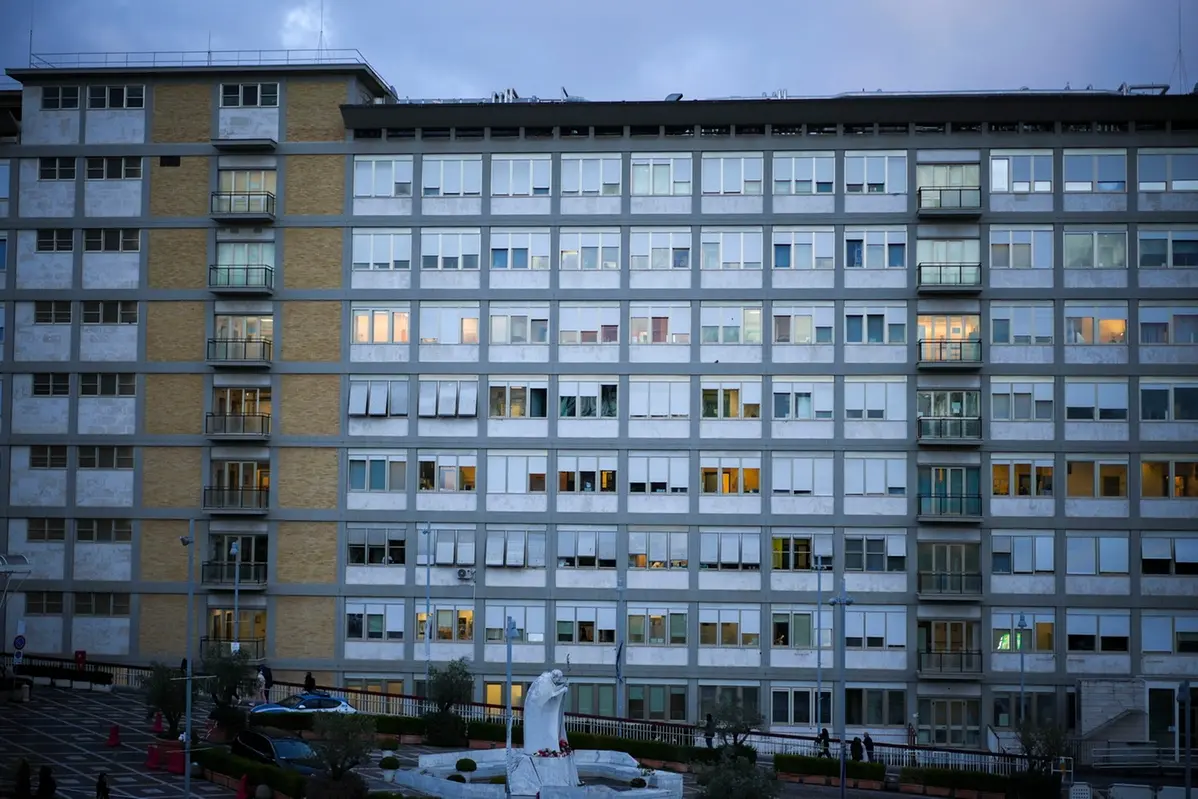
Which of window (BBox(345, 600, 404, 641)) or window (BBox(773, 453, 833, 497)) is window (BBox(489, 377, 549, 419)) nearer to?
window (BBox(345, 600, 404, 641))

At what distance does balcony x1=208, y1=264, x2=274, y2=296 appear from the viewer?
221 ft

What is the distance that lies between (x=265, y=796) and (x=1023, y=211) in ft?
141

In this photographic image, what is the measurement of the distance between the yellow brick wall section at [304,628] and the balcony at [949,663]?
88.7 feet

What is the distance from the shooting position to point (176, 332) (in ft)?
225

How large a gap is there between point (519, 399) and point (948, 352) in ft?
64.9

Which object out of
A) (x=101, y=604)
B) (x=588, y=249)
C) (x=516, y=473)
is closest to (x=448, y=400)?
(x=516, y=473)

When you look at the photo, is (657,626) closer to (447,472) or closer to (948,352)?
(447,472)

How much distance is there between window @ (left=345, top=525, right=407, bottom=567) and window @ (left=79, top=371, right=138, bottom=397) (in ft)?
41.1

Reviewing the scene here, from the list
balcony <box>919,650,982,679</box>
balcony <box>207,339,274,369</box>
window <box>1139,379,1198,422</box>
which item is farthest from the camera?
balcony <box>207,339,274,369</box>

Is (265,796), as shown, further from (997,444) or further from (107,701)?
(997,444)

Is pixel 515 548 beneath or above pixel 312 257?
beneath

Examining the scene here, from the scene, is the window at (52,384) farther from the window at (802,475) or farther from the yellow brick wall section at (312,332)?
the window at (802,475)

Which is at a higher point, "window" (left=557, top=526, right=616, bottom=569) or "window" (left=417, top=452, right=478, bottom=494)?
"window" (left=417, top=452, right=478, bottom=494)

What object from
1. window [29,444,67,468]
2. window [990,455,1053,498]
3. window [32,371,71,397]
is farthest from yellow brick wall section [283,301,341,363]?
window [990,455,1053,498]
